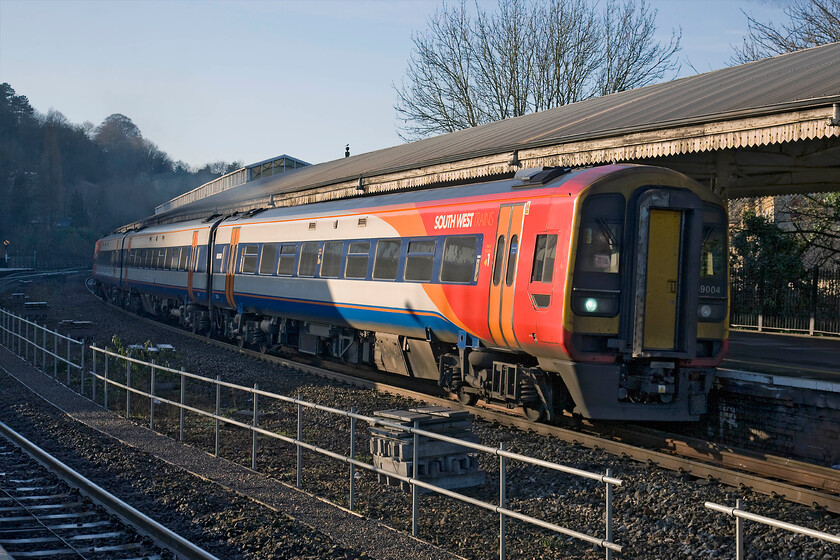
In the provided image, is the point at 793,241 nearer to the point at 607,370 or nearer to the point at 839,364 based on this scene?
the point at 839,364

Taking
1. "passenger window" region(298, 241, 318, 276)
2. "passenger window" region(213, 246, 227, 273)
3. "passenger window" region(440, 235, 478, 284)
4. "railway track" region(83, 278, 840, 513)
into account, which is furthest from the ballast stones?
"passenger window" region(213, 246, 227, 273)

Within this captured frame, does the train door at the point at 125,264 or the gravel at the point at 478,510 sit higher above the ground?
the train door at the point at 125,264

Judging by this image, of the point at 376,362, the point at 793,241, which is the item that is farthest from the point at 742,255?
the point at 376,362

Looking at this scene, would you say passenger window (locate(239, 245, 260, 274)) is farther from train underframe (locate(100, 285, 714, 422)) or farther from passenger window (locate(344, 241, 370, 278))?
passenger window (locate(344, 241, 370, 278))

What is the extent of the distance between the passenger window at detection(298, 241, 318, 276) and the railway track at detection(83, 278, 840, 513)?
4792 millimetres

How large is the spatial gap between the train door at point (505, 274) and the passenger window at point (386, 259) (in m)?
2.80

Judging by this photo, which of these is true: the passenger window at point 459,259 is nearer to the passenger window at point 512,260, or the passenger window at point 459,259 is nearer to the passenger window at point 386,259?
the passenger window at point 512,260

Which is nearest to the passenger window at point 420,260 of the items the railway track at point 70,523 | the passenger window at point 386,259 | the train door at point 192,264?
the passenger window at point 386,259

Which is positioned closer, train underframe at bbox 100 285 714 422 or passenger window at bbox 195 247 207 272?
train underframe at bbox 100 285 714 422

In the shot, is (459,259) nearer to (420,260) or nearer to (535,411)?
(420,260)

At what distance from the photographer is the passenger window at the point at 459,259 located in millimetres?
12102

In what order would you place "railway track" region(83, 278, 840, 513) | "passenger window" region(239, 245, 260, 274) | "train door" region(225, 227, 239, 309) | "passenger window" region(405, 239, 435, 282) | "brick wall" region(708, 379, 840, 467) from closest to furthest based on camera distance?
"railway track" region(83, 278, 840, 513), "brick wall" region(708, 379, 840, 467), "passenger window" region(405, 239, 435, 282), "passenger window" region(239, 245, 260, 274), "train door" region(225, 227, 239, 309)

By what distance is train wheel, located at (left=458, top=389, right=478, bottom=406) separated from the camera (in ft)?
42.5

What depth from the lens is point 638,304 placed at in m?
10.5
